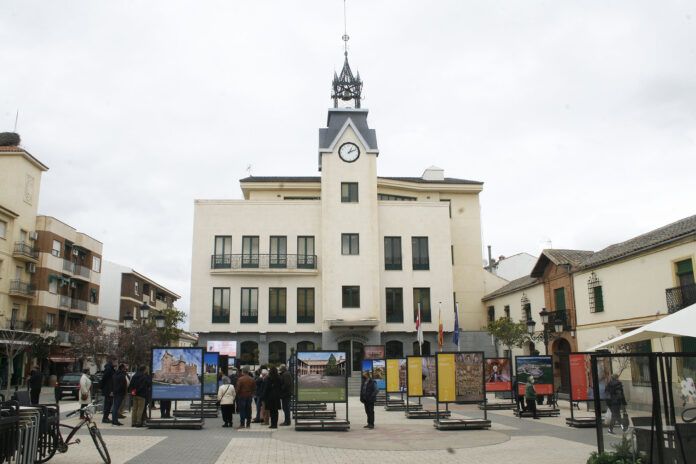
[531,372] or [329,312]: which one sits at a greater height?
[329,312]

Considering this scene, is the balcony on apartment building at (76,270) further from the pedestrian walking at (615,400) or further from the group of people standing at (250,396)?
the pedestrian walking at (615,400)

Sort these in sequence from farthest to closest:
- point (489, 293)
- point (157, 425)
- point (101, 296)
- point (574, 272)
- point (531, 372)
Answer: point (101, 296) < point (489, 293) < point (574, 272) < point (531, 372) < point (157, 425)

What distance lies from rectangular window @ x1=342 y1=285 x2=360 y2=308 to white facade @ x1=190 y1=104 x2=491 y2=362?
21 centimetres

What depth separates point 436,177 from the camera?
55.9m

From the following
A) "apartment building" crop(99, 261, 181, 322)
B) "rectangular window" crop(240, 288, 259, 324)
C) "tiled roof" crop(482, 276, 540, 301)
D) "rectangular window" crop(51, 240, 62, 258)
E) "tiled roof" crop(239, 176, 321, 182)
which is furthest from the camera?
"apartment building" crop(99, 261, 181, 322)

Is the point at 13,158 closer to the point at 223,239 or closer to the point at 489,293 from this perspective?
the point at 223,239

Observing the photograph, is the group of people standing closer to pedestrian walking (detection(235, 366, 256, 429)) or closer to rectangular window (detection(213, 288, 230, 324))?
pedestrian walking (detection(235, 366, 256, 429))

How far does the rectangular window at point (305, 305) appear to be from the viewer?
44.7 meters

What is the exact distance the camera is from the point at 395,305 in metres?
45.5

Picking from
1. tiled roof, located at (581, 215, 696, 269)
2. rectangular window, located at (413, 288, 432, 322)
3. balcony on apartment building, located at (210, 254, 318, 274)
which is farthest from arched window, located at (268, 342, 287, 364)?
tiled roof, located at (581, 215, 696, 269)

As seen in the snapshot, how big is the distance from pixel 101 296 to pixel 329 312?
3569 centimetres

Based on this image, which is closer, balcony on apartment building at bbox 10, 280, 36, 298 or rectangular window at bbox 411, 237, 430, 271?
rectangular window at bbox 411, 237, 430, 271

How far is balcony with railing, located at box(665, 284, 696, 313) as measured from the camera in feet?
79.8

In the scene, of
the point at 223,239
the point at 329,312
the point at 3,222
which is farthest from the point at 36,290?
the point at 329,312
